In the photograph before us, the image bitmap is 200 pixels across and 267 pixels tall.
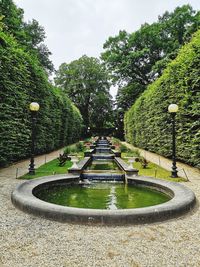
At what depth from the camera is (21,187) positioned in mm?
6262

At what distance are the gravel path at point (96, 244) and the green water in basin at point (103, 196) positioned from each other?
1.54 m

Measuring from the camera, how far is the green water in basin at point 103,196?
19.9 feet

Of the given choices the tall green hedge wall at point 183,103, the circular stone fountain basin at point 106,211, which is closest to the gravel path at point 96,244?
the circular stone fountain basin at point 106,211

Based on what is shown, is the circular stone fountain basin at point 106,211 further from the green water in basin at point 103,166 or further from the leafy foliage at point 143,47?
the leafy foliage at point 143,47

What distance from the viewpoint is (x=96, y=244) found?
11.7 feet

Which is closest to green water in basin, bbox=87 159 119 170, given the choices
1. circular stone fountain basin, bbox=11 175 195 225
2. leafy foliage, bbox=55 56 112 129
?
circular stone fountain basin, bbox=11 175 195 225

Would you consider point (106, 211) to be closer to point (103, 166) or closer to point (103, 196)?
point (103, 196)

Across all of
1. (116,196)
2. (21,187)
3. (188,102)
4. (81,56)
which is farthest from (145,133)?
(81,56)

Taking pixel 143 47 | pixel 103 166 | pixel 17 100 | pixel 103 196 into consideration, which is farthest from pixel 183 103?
pixel 143 47

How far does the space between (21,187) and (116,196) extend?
2503 millimetres

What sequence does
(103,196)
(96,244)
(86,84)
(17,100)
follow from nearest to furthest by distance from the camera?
(96,244), (103,196), (17,100), (86,84)

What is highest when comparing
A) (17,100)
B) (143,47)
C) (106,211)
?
(143,47)

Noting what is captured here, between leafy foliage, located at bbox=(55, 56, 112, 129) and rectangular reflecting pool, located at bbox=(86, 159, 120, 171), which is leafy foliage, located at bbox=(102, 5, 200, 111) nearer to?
leafy foliage, located at bbox=(55, 56, 112, 129)

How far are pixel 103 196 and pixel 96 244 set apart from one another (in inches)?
130
